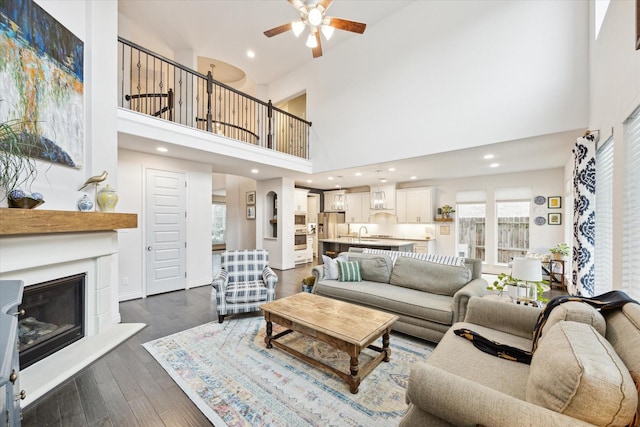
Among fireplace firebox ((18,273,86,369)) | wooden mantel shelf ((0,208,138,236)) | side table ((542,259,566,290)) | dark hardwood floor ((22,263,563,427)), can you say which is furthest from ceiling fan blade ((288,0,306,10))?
side table ((542,259,566,290))

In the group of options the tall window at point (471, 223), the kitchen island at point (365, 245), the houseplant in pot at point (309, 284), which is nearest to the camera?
the houseplant in pot at point (309, 284)

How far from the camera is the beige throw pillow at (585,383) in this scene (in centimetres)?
87

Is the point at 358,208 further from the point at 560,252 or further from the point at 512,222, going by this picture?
the point at 560,252

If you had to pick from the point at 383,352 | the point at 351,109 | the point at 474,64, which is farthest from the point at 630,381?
the point at 351,109

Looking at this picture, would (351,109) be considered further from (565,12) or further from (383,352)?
(383,352)

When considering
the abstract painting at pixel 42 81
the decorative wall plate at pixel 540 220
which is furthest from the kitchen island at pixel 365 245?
the abstract painting at pixel 42 81

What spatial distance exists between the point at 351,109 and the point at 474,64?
7.55 feet

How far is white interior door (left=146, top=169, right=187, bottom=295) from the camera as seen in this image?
453 centimetres

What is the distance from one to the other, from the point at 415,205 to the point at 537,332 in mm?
5871

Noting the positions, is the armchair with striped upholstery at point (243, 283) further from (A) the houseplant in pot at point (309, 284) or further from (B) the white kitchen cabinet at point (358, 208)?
(B) the white kitchen cabinet at point (358, 208)

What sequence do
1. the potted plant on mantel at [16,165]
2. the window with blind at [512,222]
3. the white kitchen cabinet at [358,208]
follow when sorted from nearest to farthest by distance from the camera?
1. the potted plant on mantel at [16,165]
2. the window with blind at [512,222]
3. the white kitchen cabinet at [358,208]

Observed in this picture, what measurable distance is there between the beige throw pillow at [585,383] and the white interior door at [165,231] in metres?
5.20

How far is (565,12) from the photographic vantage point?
10.7 feet

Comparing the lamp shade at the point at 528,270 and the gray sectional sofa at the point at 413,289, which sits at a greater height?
the lamp shade at the point at 528,270
